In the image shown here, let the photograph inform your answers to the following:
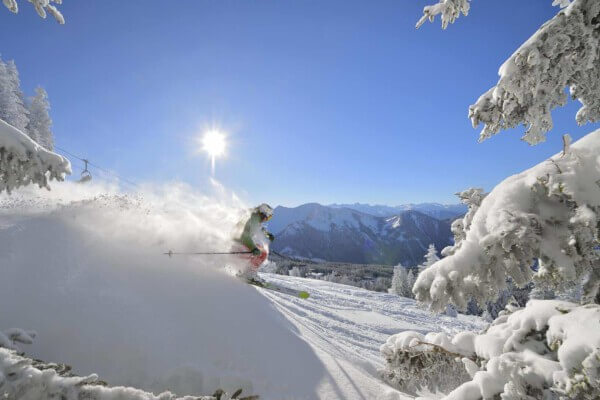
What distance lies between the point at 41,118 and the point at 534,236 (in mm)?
44251

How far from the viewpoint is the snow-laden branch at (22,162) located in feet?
16.2

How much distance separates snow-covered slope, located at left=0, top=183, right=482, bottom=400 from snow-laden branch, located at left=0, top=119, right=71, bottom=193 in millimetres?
1285

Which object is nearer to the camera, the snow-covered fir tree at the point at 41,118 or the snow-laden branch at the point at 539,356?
the snow-laden branch at the point at 539,356

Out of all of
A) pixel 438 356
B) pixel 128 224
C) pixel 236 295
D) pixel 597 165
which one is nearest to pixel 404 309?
pixel 236 295

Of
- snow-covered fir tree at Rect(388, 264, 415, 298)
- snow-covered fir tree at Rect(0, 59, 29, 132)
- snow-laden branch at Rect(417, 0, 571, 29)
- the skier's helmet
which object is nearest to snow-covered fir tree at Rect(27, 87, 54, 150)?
snow-covered fir tree at Rect(0, 59, 29, 132)

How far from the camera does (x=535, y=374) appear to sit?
165 centimetres

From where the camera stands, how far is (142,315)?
5.23 metres

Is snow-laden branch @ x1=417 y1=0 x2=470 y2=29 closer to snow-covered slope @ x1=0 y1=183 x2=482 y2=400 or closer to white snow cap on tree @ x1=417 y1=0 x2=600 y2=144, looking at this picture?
white snow cap on tree @ x1=417 y1=0 x2=600 y2=144

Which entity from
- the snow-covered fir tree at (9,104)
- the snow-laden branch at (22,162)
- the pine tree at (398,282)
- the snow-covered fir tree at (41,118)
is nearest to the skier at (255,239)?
the snow-laden branch at (22,162)

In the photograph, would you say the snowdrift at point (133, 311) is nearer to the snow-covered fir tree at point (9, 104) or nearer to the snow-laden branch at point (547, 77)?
the snow-laden branch at point (547, 77)

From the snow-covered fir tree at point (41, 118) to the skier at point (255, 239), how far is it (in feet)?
107

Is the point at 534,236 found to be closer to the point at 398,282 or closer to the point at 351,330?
the point at 351,330

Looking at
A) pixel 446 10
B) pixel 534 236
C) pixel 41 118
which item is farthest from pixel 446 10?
pixel 41 118

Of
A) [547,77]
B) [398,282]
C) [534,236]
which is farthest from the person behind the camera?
[398,282]
